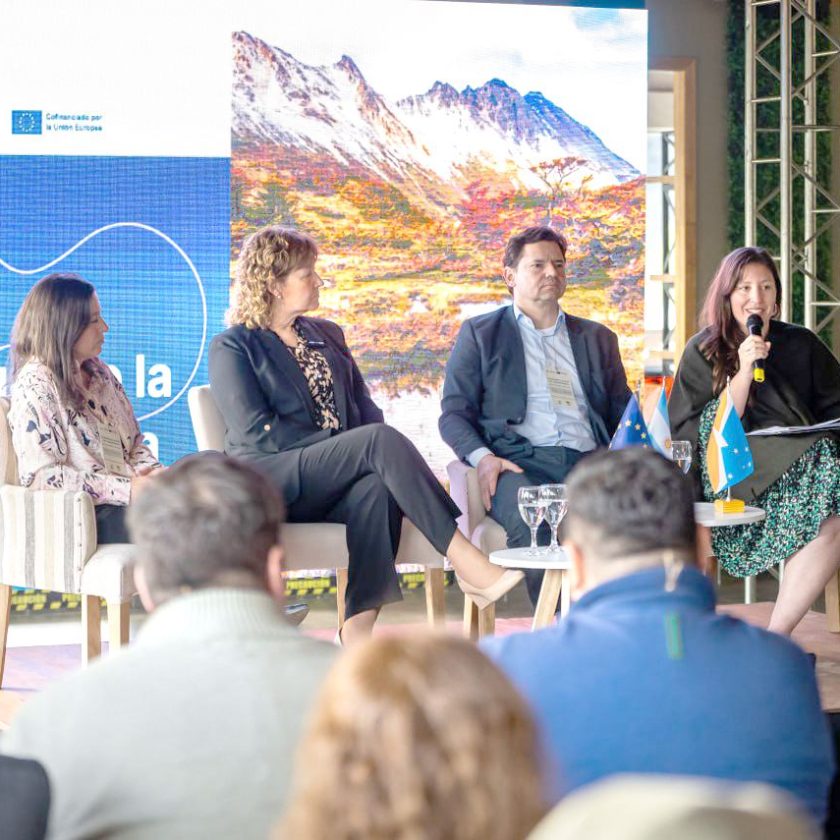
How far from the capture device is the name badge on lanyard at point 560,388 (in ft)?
14.9

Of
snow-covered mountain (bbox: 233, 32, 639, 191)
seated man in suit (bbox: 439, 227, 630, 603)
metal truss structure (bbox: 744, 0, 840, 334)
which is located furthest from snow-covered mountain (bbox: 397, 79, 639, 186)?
seated man in suit (bbox: 439, 227, 630, 603)

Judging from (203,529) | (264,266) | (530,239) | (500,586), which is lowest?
(500,586)

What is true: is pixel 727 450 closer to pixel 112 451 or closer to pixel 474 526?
pixel 474 526

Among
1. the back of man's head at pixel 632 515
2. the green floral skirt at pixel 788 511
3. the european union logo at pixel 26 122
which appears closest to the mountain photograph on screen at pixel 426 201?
the european union logo at pixel 26 122

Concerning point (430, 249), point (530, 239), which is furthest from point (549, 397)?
point (430, 249)

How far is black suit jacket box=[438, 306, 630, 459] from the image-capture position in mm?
4477

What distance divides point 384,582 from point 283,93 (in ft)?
9.04

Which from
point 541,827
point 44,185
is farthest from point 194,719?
point 44,185

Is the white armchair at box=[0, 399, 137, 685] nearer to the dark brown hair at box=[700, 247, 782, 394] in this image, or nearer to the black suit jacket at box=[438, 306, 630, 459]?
the black suit jacket at box=[438, 306, 630, 459]

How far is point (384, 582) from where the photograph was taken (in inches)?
155

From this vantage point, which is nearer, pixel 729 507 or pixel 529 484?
pixel 729 507

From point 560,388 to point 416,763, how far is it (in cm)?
389

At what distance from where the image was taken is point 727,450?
13.7ft

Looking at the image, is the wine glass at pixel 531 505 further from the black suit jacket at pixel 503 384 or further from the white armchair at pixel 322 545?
the black suit jacket at pixel 503 384
